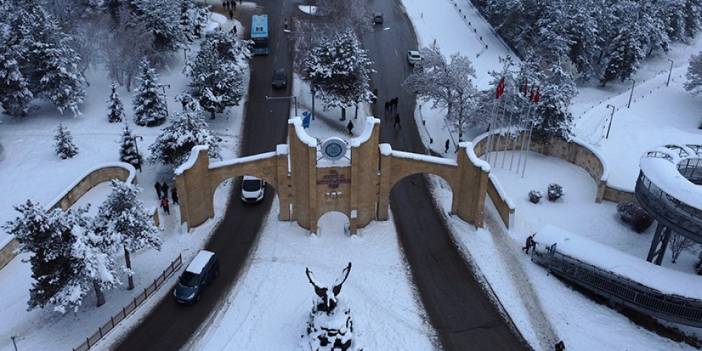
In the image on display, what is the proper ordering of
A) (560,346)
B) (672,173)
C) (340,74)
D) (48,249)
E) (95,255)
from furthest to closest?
(340,74) < (672,173) < (560,346) < (95,255) < (48,249)

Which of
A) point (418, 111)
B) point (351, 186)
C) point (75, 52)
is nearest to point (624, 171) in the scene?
point (418, 111)

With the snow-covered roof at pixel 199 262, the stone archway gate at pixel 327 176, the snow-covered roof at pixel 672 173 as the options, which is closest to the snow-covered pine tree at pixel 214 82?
the stone archway gate at pixel 327 176

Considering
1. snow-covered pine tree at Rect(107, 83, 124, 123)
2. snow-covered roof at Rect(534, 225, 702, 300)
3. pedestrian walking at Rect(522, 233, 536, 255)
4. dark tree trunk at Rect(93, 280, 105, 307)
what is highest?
snow-covered pine tree at Rect(107, 83, 124, 123)

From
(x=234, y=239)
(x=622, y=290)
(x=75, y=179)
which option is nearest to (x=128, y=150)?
(x=75, y=179)

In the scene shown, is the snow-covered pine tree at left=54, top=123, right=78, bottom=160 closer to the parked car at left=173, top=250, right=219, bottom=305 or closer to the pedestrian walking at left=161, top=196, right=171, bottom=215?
the pedestrian walking at left=161, top=196, right=171, bottom=215

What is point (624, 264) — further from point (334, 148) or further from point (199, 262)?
point (199, 262)

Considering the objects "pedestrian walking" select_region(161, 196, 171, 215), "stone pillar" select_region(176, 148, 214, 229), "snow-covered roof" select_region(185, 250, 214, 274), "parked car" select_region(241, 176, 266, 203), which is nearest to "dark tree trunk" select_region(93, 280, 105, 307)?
"snow-covered roof" select_region(185, 250, 214, 274)
